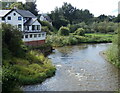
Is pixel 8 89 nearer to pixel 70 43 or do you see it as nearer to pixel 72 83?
pixel 72 83

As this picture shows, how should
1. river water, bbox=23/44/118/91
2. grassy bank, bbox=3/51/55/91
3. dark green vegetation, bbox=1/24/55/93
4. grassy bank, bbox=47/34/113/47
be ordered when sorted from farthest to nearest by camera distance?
grassy bank, bbox=47/34/113/47, grassy bank, bbox=3/51/55/91, river water, bbox=23/44/118/91, dark green vegetation, bbox=1/24/55/93

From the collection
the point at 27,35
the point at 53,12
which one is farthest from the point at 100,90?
the point at 53,12

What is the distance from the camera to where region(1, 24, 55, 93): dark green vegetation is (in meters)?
14.9

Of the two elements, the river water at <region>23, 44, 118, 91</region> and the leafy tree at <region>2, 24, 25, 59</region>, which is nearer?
the river water at <region>23, 44, 118, 91</region>

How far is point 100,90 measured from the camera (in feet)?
57.8

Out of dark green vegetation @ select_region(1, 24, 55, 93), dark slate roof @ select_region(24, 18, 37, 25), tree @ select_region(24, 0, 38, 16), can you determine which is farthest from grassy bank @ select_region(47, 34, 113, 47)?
dark green vegetation @ select_region(1, 24, 55, 93)

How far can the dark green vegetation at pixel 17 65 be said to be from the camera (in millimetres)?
14891

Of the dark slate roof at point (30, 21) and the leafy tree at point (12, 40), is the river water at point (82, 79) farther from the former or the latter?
the dark slate roof at point (30, 21)

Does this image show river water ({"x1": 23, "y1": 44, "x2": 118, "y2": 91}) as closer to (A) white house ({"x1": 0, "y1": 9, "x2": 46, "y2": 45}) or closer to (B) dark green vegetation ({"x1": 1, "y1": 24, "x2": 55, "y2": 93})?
(B) dark green vegetation ({"x1": 1, "y1": 24, "x2": 55, "y2": 93})

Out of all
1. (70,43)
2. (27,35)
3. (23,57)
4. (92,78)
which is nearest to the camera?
(92,78)

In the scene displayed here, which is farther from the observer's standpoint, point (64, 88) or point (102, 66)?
point (102, 66)

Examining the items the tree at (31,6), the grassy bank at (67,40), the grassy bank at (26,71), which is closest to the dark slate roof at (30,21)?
the grassy bank at (67,40)

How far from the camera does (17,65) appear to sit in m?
21.0

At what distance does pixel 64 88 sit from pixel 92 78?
15.2ft
